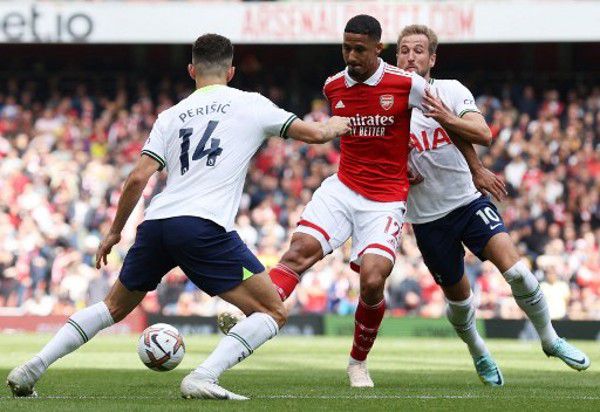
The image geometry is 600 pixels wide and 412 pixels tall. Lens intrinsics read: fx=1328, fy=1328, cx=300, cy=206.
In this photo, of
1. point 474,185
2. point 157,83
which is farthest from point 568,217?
point 474,185

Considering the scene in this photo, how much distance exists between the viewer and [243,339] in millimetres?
8180

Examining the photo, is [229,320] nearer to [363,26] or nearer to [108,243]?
[108,243]

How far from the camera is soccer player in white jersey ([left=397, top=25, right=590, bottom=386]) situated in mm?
10461

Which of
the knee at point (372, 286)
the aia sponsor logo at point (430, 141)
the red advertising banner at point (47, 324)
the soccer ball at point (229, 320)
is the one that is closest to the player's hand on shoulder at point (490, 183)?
the aia sponsor logo at point (430, 141)

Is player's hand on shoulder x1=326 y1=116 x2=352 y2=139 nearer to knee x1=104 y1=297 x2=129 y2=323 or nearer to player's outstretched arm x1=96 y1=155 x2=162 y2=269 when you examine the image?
player's outstretched arm x1=96 y1=155 x2=162 y2=269

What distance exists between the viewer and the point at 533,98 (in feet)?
94.3

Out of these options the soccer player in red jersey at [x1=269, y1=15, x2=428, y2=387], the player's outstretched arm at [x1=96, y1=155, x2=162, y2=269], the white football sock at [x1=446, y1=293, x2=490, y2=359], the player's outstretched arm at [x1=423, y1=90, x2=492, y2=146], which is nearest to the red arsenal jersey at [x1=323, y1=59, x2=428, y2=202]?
the soccer player in red jersey at [x1=269, y1=15, x2=428, y2=387]

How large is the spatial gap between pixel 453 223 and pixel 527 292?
0.80 m

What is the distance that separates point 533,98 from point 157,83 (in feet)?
27.5

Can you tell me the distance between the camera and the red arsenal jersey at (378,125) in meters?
9.93

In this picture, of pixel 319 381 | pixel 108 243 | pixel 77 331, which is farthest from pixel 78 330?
pixel 319 381

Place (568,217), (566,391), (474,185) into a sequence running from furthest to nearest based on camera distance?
(568,217) < (474,185) < (566,391)

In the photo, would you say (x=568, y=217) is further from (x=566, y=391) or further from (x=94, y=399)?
(x=94, y=399)

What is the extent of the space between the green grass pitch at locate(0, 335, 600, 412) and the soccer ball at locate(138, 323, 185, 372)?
0.72 feet
